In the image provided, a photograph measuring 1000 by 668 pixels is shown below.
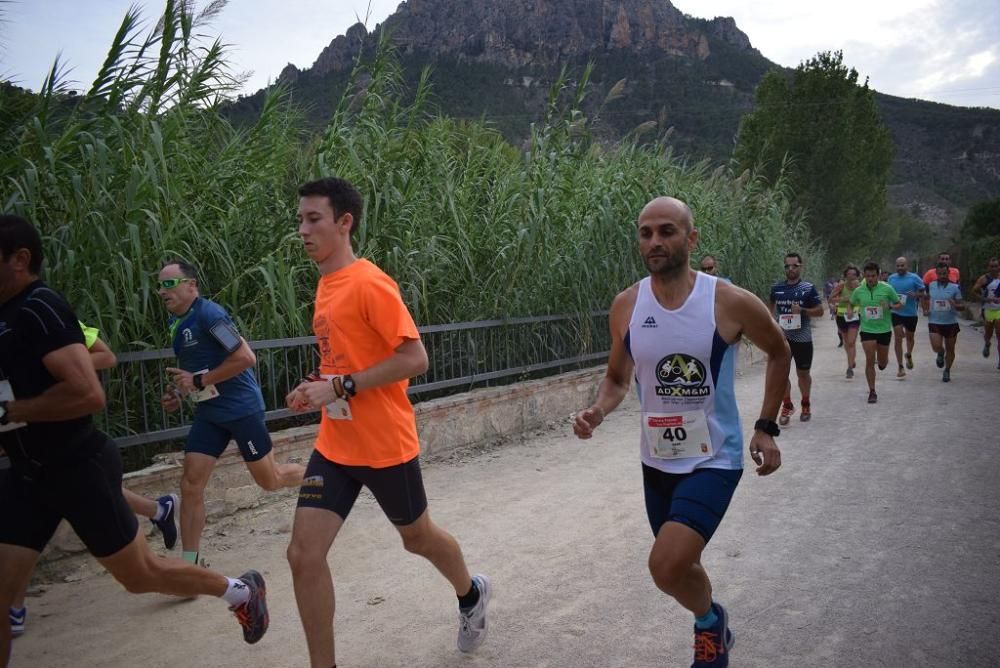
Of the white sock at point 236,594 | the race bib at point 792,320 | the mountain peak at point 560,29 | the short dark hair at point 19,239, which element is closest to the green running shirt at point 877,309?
the race bib at point 792,320

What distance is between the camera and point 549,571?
4.59m

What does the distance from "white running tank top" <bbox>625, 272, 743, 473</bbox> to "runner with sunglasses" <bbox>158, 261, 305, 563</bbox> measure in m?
2.34

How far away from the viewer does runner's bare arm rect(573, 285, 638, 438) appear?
3.29 meters

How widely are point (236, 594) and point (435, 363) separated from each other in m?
4.88

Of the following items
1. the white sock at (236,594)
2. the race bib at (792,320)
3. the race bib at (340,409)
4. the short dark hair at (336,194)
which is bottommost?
the white sock at (236,594)

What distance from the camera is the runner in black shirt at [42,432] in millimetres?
2730

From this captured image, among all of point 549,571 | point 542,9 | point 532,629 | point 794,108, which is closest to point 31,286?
point 532,629

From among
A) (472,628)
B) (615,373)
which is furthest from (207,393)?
(615,373)

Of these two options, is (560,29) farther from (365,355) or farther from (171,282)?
(365,355)

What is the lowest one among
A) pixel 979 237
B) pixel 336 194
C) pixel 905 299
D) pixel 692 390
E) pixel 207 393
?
pixel 905 299

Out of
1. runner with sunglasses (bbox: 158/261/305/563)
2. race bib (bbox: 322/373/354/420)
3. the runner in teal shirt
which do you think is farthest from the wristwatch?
the runner in teal shirt

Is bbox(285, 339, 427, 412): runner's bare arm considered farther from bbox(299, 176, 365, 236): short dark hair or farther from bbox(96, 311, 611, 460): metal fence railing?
bbox(96, 311, 611, 460): metal fence railing

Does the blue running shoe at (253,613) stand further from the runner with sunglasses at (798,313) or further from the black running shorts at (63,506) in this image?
the runner with sunglasses at (798,313)

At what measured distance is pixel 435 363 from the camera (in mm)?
8188
